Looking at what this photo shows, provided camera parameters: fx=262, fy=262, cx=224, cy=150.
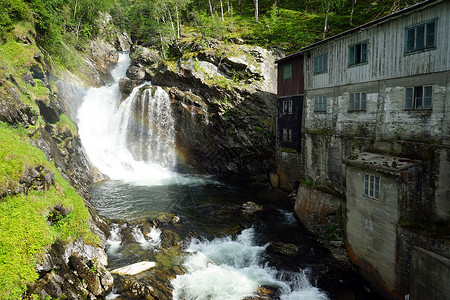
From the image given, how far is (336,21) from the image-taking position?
142 ft

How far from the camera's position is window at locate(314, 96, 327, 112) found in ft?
67.1

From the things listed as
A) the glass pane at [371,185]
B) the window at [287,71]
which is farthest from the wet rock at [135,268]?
the window at [287,71]

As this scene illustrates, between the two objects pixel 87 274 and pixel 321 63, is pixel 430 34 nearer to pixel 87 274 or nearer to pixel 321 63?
pixel 321 63

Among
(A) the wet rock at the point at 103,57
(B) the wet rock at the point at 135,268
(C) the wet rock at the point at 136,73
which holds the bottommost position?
(B) the wet rock at the point at 135,268

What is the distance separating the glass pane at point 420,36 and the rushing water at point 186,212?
12.7m

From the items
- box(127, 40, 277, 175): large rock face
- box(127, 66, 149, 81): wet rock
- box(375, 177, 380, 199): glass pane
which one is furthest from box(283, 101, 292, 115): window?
box(127, 66, 149, 81): wet rock

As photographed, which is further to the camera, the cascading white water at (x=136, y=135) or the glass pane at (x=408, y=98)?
the cascading white water at (x=136, y=135)

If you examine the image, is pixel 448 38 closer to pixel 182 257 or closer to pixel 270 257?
pixel 270 257

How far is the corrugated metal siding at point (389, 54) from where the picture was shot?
41.0 ft

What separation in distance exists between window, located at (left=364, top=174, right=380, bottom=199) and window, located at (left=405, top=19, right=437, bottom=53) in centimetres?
700

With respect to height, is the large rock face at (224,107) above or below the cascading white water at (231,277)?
above

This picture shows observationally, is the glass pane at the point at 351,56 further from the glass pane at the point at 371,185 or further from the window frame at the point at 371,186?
the glass pane at the point at 371,185

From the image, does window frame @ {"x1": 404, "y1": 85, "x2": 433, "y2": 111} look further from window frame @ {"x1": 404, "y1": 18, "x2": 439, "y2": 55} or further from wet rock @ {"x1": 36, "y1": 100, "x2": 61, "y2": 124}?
wet rock @ {"x1": 36, "y1": 100, "x2": 61, "y2": 124}

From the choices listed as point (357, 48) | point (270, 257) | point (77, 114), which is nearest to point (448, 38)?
point (357, 48)
